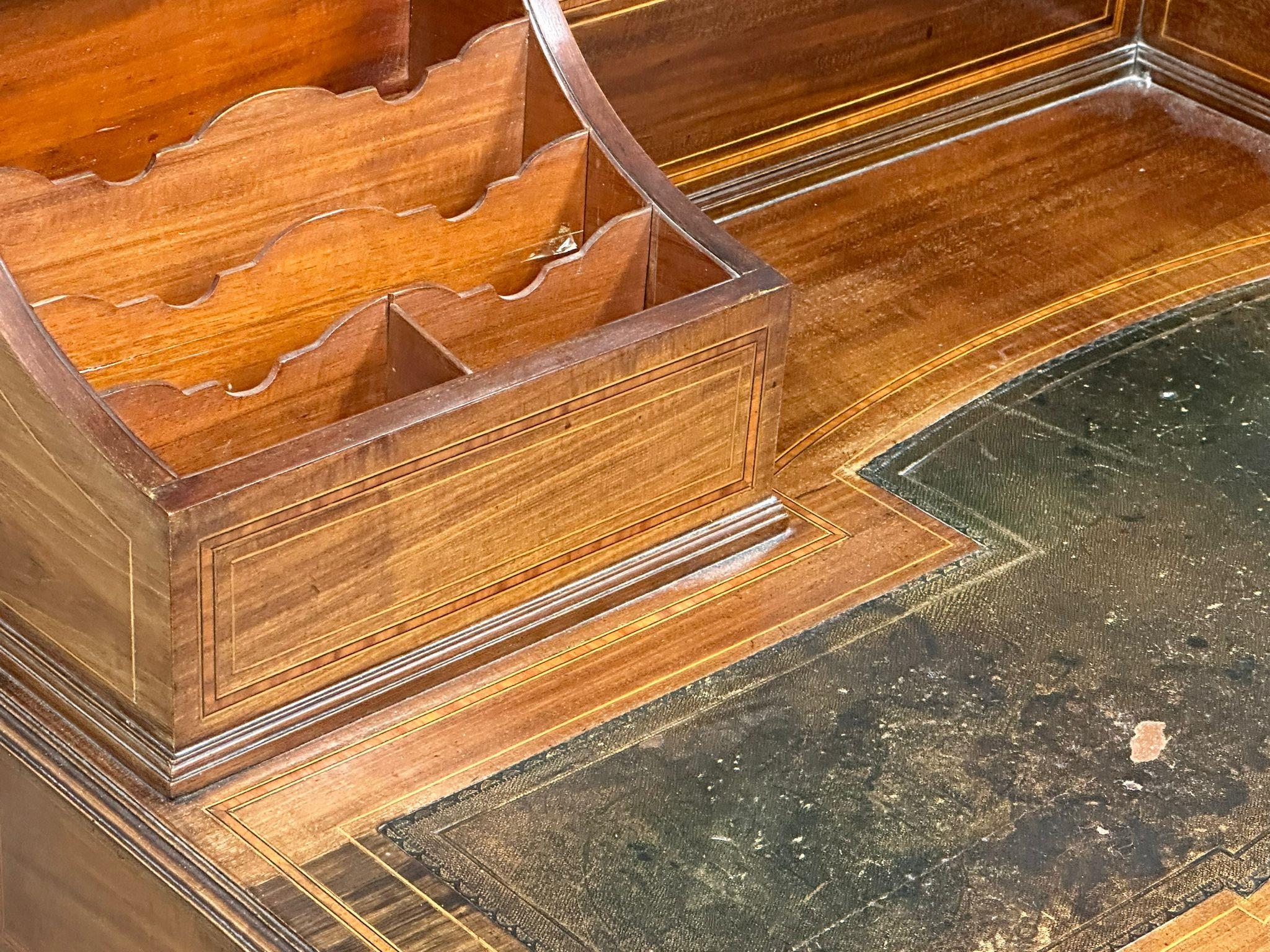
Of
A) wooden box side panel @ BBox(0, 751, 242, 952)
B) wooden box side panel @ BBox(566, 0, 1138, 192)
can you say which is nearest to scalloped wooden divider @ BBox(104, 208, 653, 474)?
wooden box side panel @ BBox(0, 751, 242, 952)

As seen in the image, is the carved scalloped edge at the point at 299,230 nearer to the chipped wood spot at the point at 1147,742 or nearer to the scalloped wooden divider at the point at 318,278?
the scalloped wooden divider at the point at 318,278

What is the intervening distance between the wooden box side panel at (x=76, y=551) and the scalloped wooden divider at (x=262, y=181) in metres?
0.32

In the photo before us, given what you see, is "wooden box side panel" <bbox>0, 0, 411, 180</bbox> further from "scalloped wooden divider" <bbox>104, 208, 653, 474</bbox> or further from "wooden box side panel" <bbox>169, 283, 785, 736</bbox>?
"wooden box side panel" <bbox>169, 283, 785, 736</bbox>

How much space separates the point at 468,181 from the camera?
2.80m

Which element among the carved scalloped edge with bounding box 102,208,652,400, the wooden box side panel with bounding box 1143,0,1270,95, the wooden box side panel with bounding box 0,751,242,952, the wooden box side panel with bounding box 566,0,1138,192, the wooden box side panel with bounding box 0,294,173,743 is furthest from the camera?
the wooden box side panel with bounding box 1143,0,1270,95

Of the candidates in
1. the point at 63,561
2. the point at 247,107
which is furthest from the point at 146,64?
the point at 63,561

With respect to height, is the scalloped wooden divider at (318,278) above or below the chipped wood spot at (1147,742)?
above

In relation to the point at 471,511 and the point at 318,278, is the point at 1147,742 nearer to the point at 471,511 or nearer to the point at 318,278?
the point at 471,511

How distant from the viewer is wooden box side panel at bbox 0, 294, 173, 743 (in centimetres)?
204

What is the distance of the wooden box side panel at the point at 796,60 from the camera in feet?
10.6

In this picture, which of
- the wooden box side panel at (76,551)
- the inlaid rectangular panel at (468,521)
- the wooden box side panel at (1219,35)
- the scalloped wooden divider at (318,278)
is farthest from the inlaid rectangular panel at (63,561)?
the wooden box side panel at (1219,35)

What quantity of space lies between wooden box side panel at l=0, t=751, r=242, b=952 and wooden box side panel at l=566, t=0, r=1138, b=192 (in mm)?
1501

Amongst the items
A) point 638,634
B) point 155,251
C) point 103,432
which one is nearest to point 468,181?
point 155,251

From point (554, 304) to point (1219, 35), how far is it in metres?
1.92
